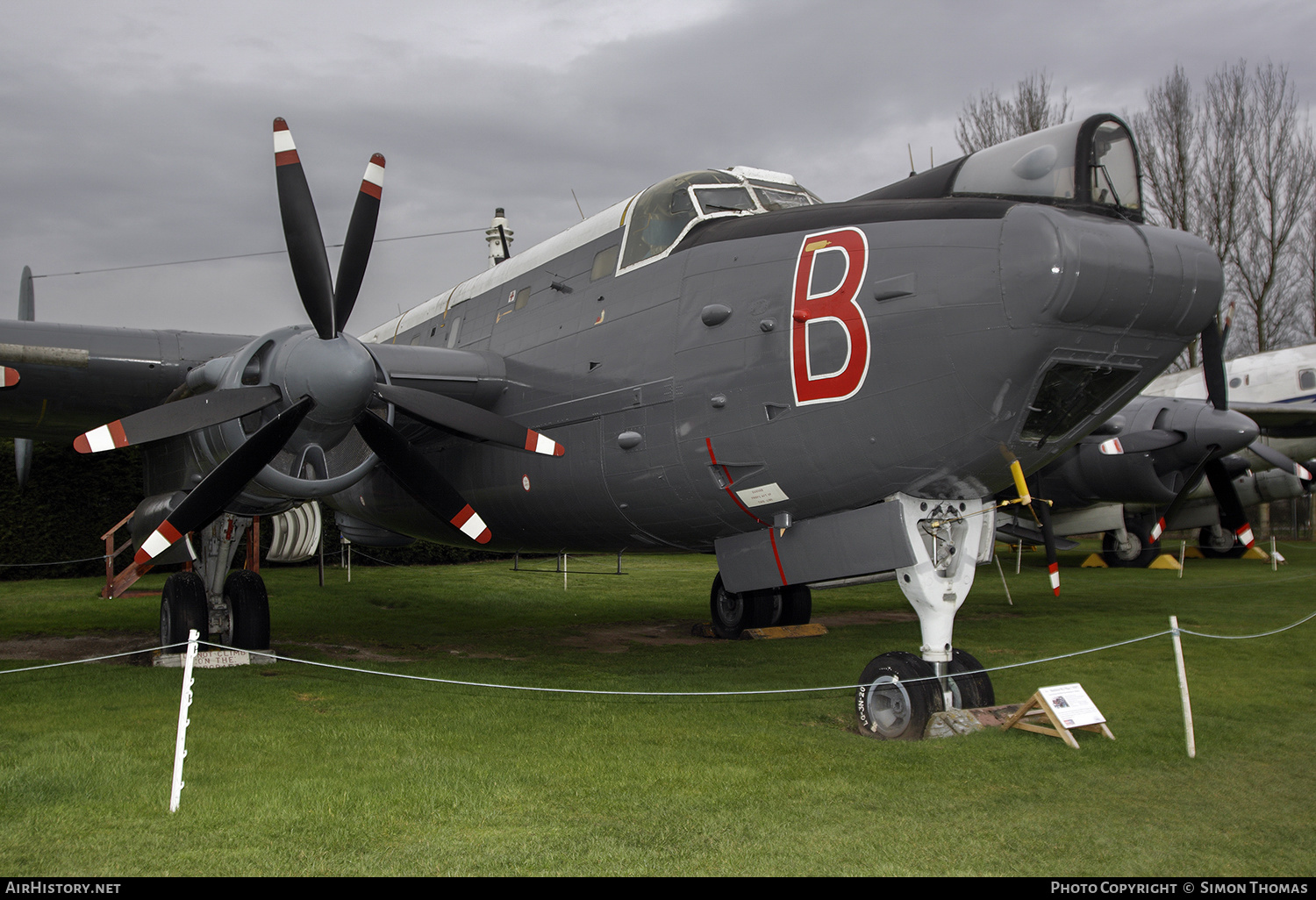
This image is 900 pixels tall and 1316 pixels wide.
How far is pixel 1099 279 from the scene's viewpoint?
6027mm

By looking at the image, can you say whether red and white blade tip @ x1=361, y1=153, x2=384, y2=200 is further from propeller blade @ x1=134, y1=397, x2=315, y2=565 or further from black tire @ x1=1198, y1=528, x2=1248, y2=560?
black tire @ x1=1198, y1=528, x2=1248, y2=560

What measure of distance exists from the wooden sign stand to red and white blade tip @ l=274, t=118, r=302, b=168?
7.48 m

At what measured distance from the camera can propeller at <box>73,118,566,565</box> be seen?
7887 millimetres

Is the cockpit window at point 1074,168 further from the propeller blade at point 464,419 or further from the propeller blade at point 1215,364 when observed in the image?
the propeller blade at point 464,419

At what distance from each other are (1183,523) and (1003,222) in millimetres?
23818

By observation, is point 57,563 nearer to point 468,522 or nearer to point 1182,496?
point 468,522

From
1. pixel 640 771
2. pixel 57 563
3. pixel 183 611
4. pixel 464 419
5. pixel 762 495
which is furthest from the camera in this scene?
pixel 57 563

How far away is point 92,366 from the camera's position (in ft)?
32.2

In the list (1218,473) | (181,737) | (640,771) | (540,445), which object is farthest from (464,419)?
(1218,473)

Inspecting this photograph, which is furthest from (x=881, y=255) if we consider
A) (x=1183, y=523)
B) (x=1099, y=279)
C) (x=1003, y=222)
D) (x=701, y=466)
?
(x=1183, y=523)

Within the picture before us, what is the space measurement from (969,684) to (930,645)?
1.97 ft

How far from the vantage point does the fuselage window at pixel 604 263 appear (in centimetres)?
923

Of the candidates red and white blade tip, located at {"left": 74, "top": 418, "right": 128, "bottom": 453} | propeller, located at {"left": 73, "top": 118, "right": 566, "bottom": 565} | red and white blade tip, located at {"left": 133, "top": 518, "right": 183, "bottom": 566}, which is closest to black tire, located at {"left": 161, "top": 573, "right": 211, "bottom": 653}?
propeller, located at {"left": 73, "top": 118, "right": 566, "bottom": 565}

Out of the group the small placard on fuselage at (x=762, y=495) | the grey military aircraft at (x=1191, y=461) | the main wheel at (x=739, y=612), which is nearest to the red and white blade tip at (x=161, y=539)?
the small placard on fuselage at (x=762, y=495)
